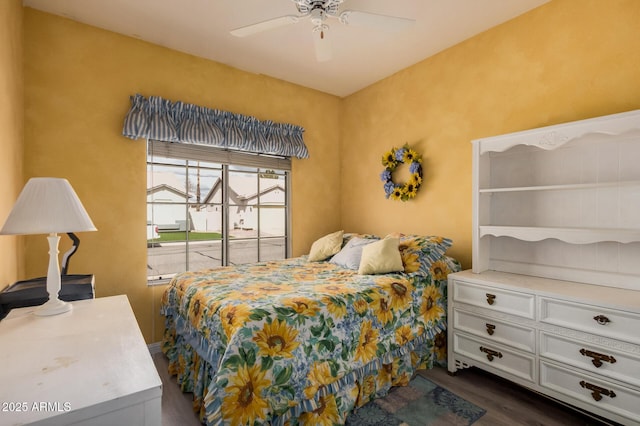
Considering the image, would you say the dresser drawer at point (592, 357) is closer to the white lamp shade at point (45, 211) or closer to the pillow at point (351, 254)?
the pillow at point (351, 254)

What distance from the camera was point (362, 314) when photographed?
→ 200cm

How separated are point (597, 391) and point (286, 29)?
10.4 feet

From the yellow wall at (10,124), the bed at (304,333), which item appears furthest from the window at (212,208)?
the yellow wall at (10,124)

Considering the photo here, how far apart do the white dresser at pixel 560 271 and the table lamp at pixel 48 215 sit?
2.38 m

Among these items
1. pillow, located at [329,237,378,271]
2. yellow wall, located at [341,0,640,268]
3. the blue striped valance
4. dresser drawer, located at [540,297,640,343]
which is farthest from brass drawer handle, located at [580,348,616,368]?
the blue striped valance

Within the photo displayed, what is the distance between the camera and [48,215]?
4.22 ft

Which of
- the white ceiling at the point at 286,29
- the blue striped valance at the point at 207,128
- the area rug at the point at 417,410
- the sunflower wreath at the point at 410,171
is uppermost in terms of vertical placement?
the white ceiling at the point at 286,29

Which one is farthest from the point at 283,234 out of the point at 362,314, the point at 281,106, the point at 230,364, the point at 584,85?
the point at 584,85

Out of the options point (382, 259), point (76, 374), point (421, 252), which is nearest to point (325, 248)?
point (382, 259)

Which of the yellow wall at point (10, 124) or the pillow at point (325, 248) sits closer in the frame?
the yellow wall at point (10, 124)

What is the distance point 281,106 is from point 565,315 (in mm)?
3167

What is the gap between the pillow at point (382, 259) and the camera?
246 cm

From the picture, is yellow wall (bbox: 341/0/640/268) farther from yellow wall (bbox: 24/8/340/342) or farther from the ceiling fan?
yellow wall (bbox: 24/8/340/342)

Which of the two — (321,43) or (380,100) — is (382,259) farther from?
(380,100)
